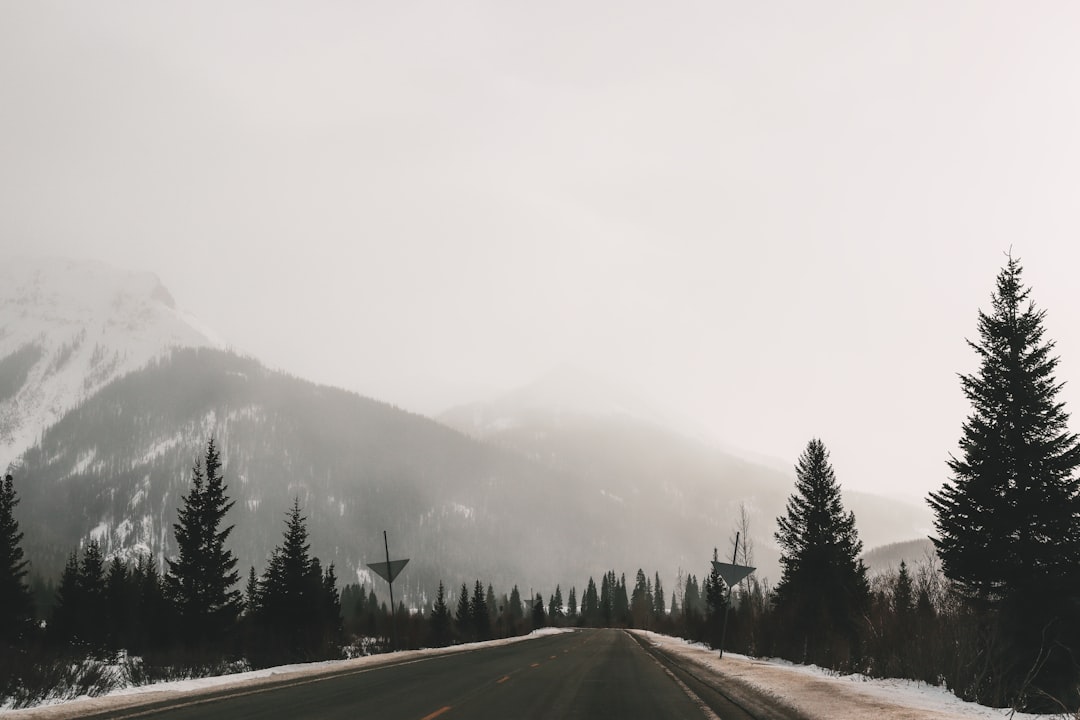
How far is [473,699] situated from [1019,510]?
62.1ft

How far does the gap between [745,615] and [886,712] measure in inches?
1406

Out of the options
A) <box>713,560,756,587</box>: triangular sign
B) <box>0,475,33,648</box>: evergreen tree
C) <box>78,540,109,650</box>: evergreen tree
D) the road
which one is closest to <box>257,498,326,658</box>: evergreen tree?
<box>78,540,109,650</box>: evergreen tree

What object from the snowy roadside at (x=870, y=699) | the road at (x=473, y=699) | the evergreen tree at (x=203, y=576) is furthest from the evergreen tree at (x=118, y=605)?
the snowy roadside at (x=870, y=699)

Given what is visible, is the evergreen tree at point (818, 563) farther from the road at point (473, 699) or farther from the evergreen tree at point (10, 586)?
the evergreen tree at point (10, 586)

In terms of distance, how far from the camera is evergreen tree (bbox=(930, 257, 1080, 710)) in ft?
70.6

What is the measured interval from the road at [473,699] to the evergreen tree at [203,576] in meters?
26.6

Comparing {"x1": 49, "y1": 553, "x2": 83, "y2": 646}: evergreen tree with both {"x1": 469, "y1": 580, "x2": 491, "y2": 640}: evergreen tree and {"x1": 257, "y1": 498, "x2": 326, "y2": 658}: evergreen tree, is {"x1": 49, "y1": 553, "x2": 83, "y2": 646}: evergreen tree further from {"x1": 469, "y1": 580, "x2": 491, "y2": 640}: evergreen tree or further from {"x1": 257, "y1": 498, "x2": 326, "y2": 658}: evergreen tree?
{"x1": 469, "y1": 580, "x2": 491, "y2": 640}: evergreen tree

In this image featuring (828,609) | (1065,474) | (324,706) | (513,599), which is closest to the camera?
(324,706)

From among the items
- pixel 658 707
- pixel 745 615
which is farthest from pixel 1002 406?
pixel 745 615

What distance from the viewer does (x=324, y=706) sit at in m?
12.5

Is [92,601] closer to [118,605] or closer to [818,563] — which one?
[118,605]

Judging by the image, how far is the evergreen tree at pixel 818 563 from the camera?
37.7 m

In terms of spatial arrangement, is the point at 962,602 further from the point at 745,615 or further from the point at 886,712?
the point at 745,615

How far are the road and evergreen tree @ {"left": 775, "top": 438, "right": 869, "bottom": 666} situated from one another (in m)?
20.0
